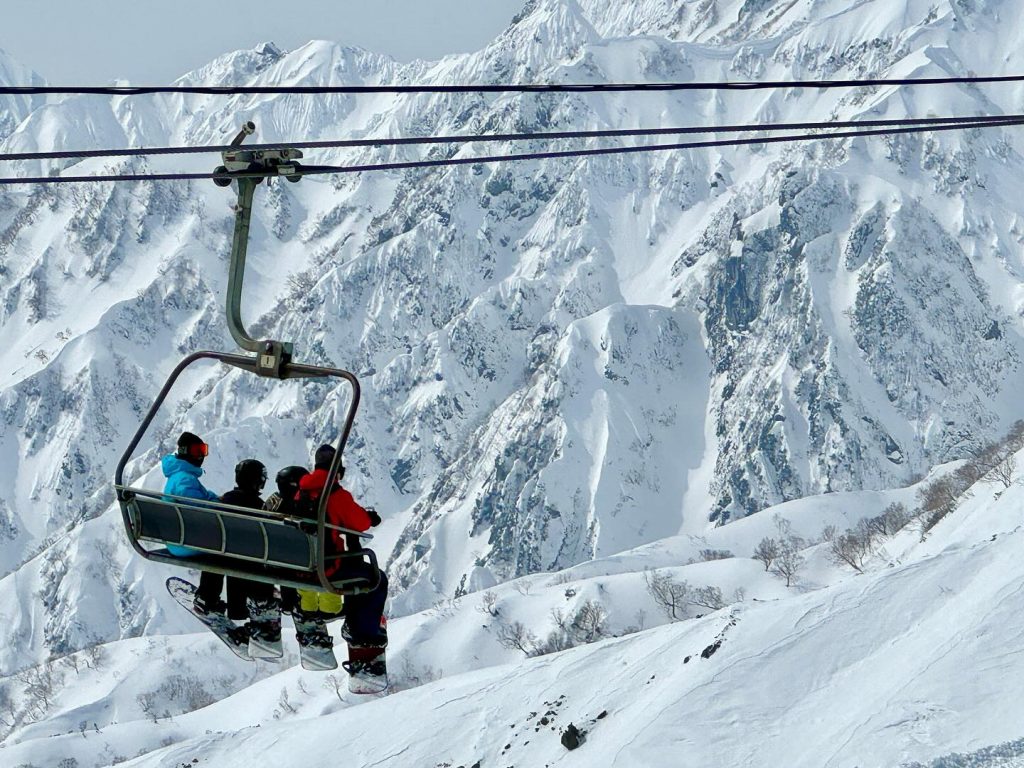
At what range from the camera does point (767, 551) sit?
14262 centimetres

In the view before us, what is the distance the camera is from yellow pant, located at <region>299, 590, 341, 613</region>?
1502 cm

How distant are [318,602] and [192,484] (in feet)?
7.10

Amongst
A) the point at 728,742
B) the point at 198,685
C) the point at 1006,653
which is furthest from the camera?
the point at 198,685

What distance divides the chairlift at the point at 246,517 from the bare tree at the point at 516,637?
10712 cm

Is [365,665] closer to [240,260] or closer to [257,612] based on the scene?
[257,612]

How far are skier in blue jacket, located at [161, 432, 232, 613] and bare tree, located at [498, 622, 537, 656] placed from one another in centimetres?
10485

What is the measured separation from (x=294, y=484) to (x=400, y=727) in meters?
46.9

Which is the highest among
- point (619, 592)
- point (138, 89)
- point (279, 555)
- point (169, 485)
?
point (138, 89)

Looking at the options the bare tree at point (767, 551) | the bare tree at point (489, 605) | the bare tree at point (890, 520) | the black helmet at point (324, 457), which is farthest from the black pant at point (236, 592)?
the bare tree at point (890, 520)

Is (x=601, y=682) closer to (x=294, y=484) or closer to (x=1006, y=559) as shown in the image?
(x=1006, y=559)

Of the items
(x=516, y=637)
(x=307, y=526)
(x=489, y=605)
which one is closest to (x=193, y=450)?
(x=307, y=526)

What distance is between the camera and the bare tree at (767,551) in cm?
12907

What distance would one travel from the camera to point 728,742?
1604 inches

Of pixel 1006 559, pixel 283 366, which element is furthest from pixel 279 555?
pixel 1006 559
